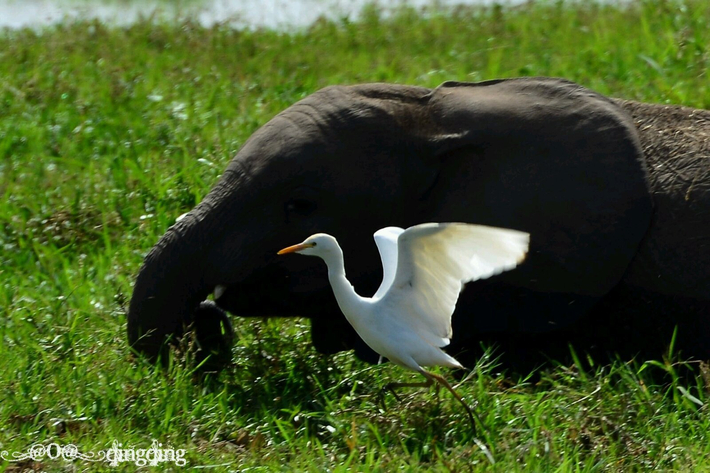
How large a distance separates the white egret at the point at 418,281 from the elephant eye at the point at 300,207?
61 centimetres

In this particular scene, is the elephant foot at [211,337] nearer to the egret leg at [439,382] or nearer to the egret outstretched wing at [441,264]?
the egret leg at [439,382]

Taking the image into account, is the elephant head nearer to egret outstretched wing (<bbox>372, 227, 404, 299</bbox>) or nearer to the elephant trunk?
the elephant trunk

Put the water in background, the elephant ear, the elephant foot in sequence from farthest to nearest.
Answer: the water in background, the elephant foot, the elephant ear

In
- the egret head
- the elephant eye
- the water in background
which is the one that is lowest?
the elephant eye

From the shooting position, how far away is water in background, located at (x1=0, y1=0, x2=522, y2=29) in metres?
11.5

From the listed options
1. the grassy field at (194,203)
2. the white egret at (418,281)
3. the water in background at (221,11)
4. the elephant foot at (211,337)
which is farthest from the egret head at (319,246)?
the water in background at (221,11)

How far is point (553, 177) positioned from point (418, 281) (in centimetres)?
100

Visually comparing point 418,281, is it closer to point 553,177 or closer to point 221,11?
point 553,177

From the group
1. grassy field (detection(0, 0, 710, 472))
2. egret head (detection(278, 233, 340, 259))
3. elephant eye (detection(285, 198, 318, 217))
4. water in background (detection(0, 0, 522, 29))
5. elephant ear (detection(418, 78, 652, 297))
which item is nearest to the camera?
egret head (detection(278, 233, 340, 259))

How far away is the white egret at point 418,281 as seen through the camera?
3896 mm

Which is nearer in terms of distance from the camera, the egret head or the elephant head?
the egret head

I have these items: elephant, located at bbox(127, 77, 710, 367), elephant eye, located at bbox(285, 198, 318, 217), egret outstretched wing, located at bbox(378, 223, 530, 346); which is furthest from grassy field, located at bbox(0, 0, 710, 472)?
elephant eye, located at bbox(285, 198, 318, 217)

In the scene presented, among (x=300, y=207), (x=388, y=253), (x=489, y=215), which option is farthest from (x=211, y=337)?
(x=489, y=215)

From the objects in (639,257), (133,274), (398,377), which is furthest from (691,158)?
(133,274)
